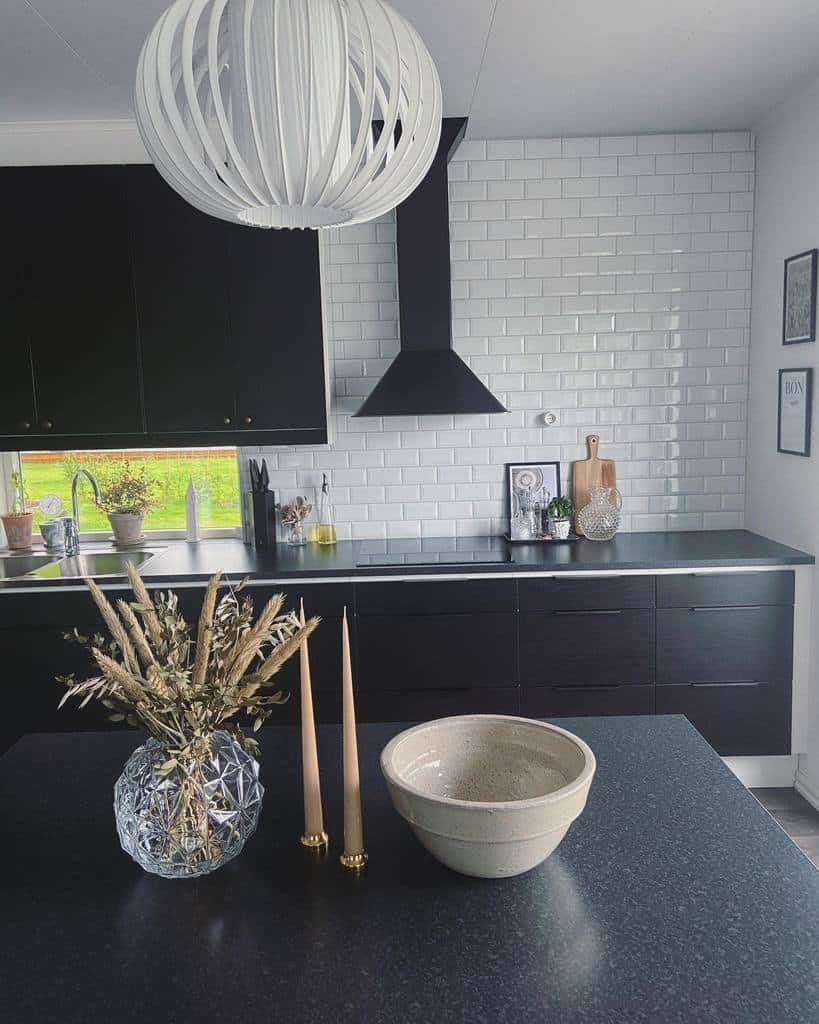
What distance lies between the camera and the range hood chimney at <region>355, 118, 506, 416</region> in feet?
11.8

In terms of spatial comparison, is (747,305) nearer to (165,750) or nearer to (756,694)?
(756,694)

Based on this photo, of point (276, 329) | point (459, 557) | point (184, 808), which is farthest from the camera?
point (276, 329)

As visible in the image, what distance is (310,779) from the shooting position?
1.38 metres

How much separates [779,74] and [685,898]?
10.0ft

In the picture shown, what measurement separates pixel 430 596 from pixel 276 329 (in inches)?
51.5

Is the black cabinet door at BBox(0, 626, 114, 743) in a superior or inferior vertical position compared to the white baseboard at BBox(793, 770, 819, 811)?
superior

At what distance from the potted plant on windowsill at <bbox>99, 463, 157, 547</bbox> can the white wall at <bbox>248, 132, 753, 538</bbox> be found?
67 cm

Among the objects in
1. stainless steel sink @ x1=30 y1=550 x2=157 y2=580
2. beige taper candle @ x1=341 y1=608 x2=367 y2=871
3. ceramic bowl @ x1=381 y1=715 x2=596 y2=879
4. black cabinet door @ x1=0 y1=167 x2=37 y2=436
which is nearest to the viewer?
ceramic bowl @ x1=381 y1=715 x2=596 y2=879

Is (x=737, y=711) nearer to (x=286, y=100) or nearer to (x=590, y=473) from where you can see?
(x=590, y=473)

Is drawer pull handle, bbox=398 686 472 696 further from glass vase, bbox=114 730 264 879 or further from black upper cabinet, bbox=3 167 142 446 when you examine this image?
glass vase, bbox=114 730 264 879

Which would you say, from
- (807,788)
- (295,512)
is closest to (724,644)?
(807,788)

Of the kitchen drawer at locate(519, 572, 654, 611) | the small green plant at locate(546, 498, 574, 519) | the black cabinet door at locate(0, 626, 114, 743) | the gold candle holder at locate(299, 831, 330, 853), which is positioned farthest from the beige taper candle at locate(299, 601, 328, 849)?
the small green plant at locate(546, 498, 574, 519)

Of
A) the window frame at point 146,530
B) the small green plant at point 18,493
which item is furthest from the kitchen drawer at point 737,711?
the small green plant at point 18,493

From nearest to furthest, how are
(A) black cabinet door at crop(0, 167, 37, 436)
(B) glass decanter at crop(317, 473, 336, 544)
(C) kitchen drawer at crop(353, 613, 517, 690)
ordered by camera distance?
(C) kitchen drawer at crop(353, 613, 517, 690)
(A) black cabinet door at crop(0, 167, 37, 436)
(B) glass decanter at crop(317, 473, 336, 544)
